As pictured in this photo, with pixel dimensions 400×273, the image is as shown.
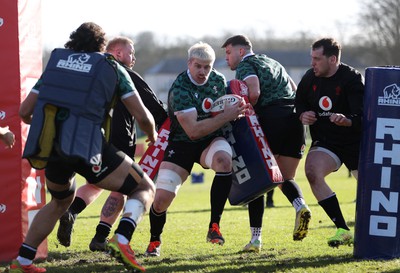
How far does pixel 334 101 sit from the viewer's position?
7.59 m

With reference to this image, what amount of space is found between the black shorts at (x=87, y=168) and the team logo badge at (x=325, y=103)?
7.63 ft

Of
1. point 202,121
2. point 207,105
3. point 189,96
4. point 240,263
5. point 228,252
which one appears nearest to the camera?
point 240,263

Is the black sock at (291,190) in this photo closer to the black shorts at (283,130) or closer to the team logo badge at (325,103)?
the black shorts at (283,130)

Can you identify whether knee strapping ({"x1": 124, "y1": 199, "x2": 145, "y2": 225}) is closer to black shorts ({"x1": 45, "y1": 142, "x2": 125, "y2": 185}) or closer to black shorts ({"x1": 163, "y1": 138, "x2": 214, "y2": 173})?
black shorts ({"x1": 45, "y1": 142, "x2": 125, "y2": 185})

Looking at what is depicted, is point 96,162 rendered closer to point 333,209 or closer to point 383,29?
point 333,209

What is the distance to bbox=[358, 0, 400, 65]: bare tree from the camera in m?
58.9

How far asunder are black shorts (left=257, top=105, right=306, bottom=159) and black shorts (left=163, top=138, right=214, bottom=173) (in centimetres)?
70

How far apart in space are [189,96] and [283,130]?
1.15m

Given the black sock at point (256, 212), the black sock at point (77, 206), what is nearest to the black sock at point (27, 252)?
the black sock at point (77, 206)

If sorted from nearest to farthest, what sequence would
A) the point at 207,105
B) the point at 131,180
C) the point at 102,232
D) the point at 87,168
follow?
the point at 87,168
the point at 131,180
the point at 207,105
the point at 102,232

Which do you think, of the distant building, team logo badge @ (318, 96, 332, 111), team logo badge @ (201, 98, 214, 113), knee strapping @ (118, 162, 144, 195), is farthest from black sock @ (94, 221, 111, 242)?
the distant building

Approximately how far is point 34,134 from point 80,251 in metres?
2.57

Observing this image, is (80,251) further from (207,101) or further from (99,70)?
(99,70)

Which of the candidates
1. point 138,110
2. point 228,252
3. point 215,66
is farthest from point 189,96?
point 215,66
